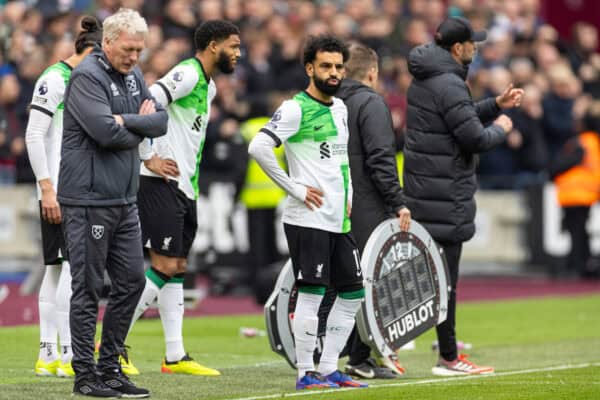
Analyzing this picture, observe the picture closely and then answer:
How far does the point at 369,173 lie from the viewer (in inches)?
419

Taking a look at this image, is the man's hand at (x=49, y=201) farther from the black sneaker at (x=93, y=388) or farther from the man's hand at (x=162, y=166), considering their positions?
the black sneaker at (x=93, y=388)

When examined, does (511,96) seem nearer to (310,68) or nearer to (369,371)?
(310,68)

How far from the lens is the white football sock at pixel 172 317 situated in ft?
34.7

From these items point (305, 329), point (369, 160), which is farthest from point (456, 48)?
point (305, 329)

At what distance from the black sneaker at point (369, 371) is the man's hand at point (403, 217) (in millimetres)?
1047

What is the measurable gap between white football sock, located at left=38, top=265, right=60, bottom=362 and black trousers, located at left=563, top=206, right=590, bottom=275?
460 inches

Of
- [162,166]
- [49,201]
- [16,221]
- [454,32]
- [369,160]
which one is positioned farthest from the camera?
[16,221]

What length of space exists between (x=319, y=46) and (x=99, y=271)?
216cm

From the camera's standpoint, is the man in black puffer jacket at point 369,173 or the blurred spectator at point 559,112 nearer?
the man in black puffer jacket at point 369,173

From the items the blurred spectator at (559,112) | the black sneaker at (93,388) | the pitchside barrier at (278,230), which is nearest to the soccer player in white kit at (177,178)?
the black sneaker at (93,388)

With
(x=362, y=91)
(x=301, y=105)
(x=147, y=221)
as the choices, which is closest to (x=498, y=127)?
(x=362, y=91)

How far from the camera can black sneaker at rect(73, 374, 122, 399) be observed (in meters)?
8.78

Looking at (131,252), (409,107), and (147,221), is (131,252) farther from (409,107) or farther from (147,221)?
(409,107)

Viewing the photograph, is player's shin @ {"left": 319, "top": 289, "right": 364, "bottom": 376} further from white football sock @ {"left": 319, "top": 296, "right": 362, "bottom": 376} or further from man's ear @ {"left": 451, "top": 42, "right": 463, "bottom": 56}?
man's ear @ {"left": 451, "top": 42, "right": 463, "bottom": 56}
